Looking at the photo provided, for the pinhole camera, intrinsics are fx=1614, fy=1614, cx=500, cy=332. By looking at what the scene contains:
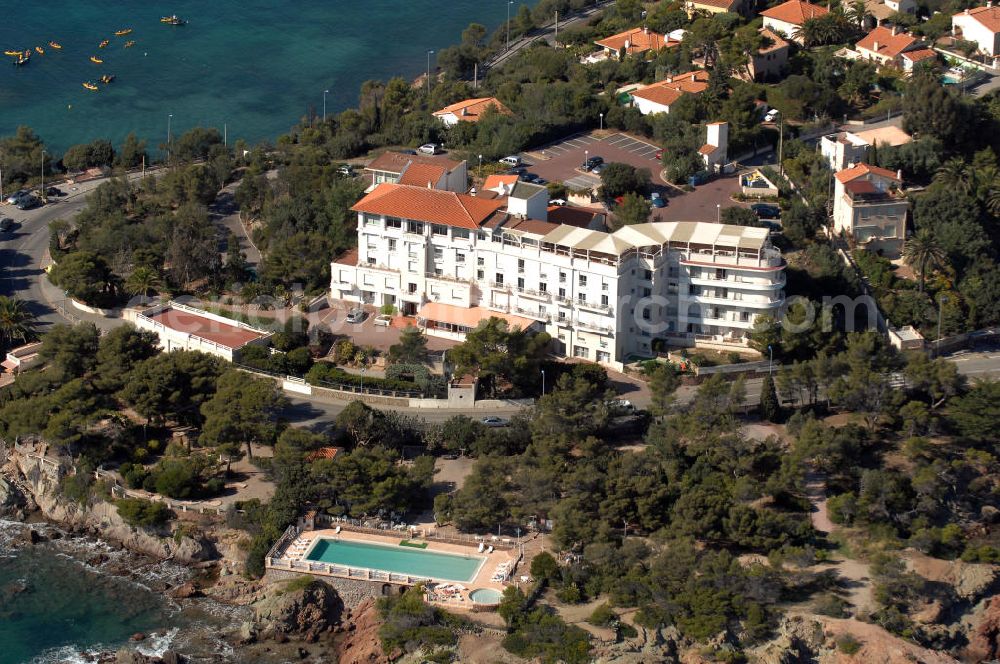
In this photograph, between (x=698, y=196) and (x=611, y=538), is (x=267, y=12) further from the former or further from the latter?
(x=611, y=538)

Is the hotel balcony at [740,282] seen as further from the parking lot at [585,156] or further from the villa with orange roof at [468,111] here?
the villa with orange roof at [468,111]

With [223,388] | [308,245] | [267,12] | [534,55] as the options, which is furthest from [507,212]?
[267,12]

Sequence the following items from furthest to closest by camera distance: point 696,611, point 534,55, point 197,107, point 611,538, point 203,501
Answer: point 197,107 → point 534,55 → point 203,501 → point 611,538 → point 696,611

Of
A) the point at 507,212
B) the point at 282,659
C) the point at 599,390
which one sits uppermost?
the point at 507,212

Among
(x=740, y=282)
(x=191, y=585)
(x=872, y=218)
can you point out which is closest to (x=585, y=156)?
(x=872, y=218)

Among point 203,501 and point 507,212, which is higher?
point 507,212

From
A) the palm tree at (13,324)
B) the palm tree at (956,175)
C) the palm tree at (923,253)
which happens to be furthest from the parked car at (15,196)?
the palm tree at (956,175)

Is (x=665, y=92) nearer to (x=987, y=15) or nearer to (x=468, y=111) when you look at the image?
(x=468, y=111)
